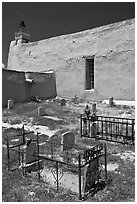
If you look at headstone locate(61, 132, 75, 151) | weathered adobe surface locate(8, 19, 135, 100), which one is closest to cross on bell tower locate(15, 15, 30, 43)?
weathered adobe surface locate(8, 19, 135, 100)

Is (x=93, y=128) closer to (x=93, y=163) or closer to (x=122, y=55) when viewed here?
(x=93, y=163)

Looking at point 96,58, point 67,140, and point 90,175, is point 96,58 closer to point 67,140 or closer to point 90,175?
point 67,140

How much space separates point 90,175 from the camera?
4.20m

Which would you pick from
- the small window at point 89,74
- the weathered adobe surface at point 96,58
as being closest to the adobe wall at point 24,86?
the weathered adobe surface at point 96,58

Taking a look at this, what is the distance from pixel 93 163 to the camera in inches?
168

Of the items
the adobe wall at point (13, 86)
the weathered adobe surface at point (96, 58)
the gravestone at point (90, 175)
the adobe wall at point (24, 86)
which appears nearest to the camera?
the gravestone at point (90, 175)

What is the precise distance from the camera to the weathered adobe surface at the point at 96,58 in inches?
757

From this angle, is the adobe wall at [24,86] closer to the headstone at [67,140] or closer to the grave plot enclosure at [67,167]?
the headstone at [67,140]

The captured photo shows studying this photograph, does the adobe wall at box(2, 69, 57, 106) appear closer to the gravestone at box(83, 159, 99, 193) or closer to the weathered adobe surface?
the weathered adobe surface

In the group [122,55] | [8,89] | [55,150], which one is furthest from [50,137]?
[122,55]

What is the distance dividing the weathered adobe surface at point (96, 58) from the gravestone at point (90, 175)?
51.0 feet

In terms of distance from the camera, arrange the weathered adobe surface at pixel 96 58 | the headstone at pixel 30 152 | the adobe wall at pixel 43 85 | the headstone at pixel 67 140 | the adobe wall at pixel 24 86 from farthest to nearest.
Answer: the adobe wall at pixel 43 85 → the weathered adobe surface at pixel 96 58 → the adobe wall at pixel 24 86 → the headstone at pixel 67 140 → the headstone at pixel 30 152

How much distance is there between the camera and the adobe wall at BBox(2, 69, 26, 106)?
56.2 feet

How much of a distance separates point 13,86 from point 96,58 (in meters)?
9.09
